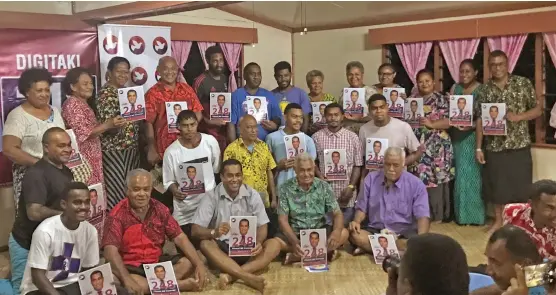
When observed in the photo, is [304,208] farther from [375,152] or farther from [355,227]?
[375,152]

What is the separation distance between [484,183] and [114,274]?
3479 millimetres

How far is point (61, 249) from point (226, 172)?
1.43 metres

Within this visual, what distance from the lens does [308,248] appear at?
15.5ft

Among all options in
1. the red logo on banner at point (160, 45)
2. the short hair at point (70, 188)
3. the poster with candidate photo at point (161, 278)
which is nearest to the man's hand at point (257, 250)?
the poster with candidate photo at point (161, 278)

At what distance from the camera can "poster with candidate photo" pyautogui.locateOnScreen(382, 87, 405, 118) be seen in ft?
18.5

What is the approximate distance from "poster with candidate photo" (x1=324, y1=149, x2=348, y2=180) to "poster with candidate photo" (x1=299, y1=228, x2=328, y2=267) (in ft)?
2.42

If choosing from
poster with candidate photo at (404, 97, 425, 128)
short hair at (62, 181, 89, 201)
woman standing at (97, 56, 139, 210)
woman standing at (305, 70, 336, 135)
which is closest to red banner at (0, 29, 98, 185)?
woman standing at (97, 56, 139, 210)

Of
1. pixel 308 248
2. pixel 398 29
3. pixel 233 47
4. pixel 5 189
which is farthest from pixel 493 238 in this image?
pixel 233 47

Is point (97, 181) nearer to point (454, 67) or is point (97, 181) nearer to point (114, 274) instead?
point (114, 274)

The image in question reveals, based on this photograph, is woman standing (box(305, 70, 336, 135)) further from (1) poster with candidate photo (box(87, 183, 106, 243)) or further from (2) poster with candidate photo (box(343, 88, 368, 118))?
(1) poster with candidate photo (box(87, 183, 106, 243))

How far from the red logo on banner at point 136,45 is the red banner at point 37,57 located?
326mm

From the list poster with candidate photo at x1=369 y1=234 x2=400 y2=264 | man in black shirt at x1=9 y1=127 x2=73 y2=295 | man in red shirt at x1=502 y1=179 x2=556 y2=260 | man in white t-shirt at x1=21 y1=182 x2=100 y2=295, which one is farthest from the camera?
poster with candidate photo at x1=369 y1=234 x2=400 y2=264

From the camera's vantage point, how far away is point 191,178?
189 inches

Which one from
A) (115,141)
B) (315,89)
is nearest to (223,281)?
(115,141)
